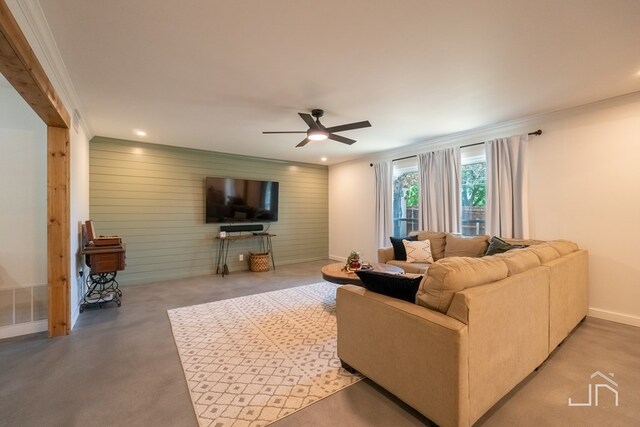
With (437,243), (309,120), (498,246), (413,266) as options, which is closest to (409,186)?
(437,243)

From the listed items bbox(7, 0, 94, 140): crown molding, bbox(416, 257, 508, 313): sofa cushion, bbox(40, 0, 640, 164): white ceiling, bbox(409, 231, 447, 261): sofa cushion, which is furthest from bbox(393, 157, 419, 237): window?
bbox(7, 0, 94, 140): crown molding

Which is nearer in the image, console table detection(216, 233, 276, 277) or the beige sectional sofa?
the beige sectional sofa

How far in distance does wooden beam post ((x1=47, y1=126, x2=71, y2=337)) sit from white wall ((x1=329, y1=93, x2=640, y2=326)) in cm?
563

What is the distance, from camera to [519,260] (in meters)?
2.18

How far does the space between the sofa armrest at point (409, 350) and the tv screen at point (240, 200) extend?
420 centimetres

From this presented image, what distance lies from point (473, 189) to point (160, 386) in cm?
484

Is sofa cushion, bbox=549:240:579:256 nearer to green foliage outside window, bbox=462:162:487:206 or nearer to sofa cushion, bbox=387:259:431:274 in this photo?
green foliage outside window, bbox=462:162:487:206

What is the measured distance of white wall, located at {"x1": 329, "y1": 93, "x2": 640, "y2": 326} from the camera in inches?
124

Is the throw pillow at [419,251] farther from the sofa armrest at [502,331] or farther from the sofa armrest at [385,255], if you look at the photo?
the sofa armrest at [502,331]

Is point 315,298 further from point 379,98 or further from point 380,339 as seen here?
point 379,98

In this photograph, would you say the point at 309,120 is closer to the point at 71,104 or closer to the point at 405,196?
the point at 71,104

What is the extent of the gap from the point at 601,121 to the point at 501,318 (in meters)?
3.26

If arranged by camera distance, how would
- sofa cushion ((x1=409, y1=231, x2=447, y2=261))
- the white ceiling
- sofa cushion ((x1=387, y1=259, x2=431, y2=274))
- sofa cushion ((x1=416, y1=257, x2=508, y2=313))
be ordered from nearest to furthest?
sofa cushion ((x1=416, y1=257, x2=508, y2=313))
the white ceiling
sofa cushion ((x1=387, y1=259, x2=431, y2=274))
sofa cushion ((x1=409, y1=231, x2=447, y2=261))

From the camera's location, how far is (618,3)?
69.6 inches
